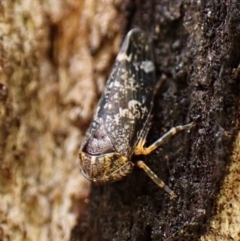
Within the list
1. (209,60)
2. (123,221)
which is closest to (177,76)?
(209,60)

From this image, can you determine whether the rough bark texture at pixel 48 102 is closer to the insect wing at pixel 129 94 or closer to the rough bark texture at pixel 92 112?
the rough bark texture at pixel 92 112

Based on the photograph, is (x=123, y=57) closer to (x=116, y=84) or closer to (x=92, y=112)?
(x=116, y=84)

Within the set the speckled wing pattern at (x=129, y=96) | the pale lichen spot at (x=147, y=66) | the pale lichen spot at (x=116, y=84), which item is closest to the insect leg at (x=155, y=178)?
the speckled wing pattern at (x=129, y=96)

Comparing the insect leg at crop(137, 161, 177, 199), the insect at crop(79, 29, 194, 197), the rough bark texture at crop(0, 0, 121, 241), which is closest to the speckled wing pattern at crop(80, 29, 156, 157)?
the insect at crop(79, 29, 194, 197)

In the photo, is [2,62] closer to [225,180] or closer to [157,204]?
[157,204]

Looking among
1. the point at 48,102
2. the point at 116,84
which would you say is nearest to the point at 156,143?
the point at 116,84

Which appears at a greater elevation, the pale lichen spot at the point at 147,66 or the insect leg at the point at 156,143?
the pale lichen spot at the point at 147,66

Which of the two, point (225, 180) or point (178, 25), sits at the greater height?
point (178, 25)
